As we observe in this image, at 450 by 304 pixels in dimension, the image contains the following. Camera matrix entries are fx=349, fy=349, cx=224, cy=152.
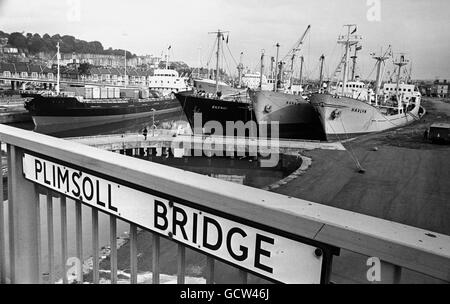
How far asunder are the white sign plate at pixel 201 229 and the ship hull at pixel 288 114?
90.6ft

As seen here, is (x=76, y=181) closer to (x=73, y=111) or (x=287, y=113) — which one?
(x=287, y=113)

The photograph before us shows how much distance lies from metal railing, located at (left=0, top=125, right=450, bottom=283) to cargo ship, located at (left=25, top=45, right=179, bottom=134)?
33.1m

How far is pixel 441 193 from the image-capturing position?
44.8 feet

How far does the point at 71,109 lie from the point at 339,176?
2717cm

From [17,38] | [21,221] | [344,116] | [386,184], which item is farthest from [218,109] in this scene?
[21,221]

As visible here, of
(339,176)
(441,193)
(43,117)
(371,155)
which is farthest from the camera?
(43,117)

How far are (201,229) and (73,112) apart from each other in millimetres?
35990

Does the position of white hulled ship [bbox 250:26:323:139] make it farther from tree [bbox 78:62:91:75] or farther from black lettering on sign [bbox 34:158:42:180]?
tree [bbox 78:62:91:75]

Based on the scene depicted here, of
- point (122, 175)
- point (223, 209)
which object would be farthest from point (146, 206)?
point (223, 209)

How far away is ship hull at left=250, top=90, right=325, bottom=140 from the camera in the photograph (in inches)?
1144

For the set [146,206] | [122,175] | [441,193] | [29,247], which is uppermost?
[122,175]

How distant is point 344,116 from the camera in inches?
1129

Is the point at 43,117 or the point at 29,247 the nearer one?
the point at 29,247
